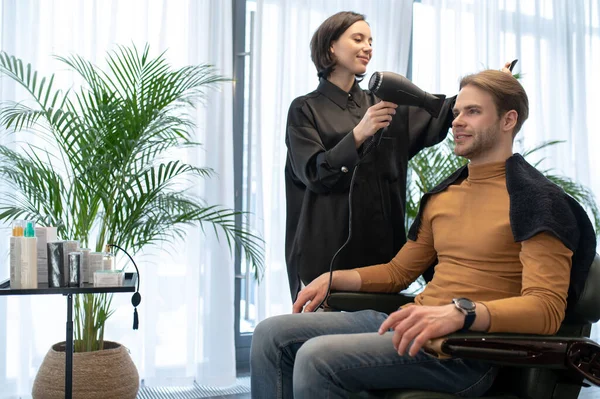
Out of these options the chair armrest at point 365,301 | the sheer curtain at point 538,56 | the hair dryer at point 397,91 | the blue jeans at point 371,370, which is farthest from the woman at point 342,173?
the sheer curtain at point 538,56

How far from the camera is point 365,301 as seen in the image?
1.79 meters

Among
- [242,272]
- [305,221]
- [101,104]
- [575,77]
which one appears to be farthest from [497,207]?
[575,77]

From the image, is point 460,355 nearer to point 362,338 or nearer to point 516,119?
point 362,338

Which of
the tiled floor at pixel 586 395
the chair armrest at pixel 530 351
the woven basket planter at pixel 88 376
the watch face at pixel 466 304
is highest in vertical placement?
the watch face at pixel 466 304

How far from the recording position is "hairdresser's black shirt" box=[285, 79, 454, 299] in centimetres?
205

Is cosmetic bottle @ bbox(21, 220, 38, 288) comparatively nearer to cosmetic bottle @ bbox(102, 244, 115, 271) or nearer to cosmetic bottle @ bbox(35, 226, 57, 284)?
cosmetic bottle @ bbox(35, 226, 57, 284)

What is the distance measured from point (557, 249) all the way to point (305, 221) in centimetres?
83

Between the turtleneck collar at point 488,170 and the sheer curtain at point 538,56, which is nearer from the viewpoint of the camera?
the turtleneck collar at point 488,170

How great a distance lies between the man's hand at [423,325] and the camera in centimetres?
130

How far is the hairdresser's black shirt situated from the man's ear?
0.39 m

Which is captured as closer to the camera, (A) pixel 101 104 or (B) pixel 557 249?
(B) pixel 557 249

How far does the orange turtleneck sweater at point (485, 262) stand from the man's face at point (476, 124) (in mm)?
54

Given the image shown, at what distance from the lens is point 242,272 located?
11.5 ft

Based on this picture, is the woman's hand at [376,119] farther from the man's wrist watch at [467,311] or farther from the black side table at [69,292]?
the black side table at [69,292]
